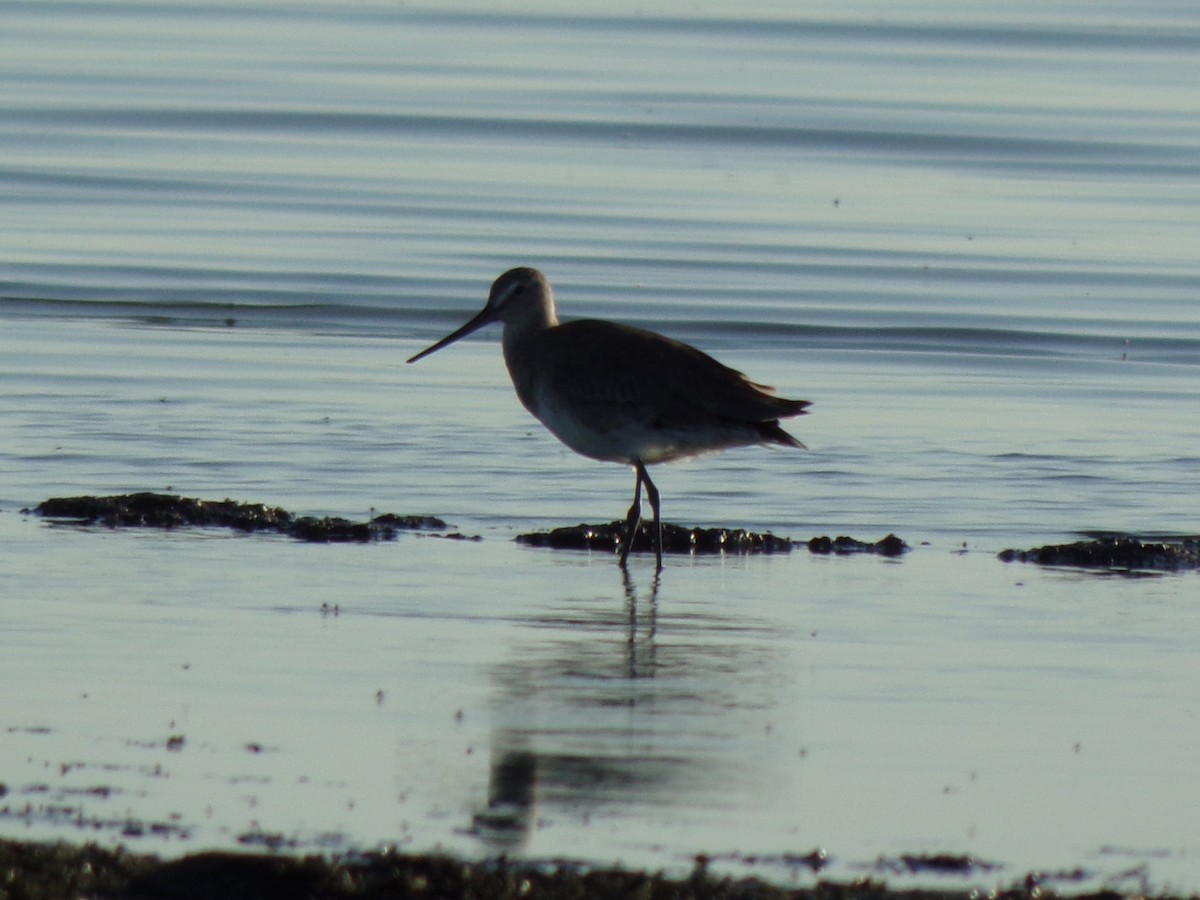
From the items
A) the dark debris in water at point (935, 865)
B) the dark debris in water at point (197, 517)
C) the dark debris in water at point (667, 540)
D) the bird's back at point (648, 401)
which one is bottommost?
the dark debris in water at point (935, 865)

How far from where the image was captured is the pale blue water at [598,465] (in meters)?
5.47

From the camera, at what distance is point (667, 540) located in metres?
9.04

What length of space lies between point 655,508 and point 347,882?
4.59 metres

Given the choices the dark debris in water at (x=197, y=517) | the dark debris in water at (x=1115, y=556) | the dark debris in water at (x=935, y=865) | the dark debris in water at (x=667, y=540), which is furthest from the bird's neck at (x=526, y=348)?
the dark debris in water at (x=935, y=865)

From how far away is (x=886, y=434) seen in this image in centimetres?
1150

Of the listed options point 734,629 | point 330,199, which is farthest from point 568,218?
point 734,629

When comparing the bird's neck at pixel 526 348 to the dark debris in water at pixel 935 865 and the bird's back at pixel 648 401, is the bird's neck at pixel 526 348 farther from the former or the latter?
the dark debris in water at pixel 935 865

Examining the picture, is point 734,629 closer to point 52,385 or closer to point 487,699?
point 487,699

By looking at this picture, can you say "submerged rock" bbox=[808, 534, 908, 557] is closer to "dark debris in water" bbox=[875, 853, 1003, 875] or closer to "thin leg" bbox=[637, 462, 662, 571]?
"thin leg" bbox=[637, 462, 662, 571]

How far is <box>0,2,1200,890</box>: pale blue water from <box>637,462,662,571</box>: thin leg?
0.34 ft

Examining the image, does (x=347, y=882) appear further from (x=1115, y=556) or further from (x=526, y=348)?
→ (x=526, y=348)

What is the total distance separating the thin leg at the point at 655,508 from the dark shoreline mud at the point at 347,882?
12.9 ft

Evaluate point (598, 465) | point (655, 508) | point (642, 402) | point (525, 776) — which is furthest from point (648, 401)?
point (525, 776)

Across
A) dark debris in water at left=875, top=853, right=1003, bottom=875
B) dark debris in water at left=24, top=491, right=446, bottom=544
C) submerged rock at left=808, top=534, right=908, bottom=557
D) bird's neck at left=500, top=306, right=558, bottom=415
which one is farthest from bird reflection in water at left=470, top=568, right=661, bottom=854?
bird's neck at left=500, top=306, right=558, bottom=415
